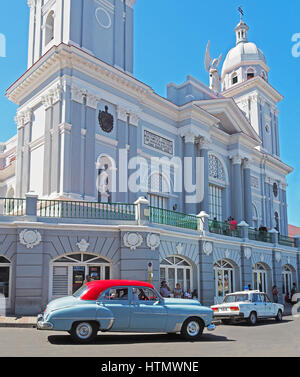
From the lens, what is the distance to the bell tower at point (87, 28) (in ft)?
78.0

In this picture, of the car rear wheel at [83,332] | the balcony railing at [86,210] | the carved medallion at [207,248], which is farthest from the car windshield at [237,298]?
the car rear wheel at [83,332]

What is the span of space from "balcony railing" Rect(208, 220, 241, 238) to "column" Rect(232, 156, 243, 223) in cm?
737

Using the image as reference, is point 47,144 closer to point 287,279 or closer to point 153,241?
point 153,241

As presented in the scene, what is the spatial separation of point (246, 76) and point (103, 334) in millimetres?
35211

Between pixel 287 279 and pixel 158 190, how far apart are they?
40.2 feet

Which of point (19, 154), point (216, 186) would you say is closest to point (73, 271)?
point (19, 154)

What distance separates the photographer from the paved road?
903cm

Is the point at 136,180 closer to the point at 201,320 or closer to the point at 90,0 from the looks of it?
the point at 90,0

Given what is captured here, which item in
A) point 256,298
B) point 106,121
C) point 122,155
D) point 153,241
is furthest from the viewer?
point 122,155

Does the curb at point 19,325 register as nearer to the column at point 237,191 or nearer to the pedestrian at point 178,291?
the pedestrian at point 178,291

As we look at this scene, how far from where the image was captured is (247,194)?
34.3 meters

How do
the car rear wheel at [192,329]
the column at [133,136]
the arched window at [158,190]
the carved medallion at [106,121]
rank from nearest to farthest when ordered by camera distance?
the car rear wheel at [192,329], the carved medallion at [106,121], the column at [133,136], the arched window at [158,190]

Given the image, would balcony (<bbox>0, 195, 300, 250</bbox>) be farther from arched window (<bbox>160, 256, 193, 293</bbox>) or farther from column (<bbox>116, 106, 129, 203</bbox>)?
column (<bbox>116, 106, 129, 203</bbox>)
